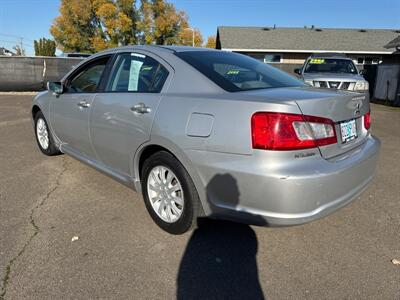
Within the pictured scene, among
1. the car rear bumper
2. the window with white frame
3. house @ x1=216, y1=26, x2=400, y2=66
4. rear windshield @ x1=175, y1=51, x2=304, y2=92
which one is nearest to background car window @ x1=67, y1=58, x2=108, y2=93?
rear windshield @ x1=175, y1=51, x2=304, y2=92

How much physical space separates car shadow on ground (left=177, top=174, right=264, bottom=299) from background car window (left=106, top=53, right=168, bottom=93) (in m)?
1.14

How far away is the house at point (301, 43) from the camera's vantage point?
97.2 ft

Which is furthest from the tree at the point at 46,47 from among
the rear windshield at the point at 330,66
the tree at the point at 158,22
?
the rear windshield at the point at 330,66

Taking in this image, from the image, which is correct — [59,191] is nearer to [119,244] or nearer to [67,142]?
[67,142]

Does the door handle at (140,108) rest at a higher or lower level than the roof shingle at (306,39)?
lower

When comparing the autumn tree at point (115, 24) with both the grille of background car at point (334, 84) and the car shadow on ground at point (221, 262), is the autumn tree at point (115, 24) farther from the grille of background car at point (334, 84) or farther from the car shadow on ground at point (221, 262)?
the car shadow on ground at point (221, 262)

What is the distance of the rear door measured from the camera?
10.7ft

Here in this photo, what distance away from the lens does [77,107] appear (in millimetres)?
4230

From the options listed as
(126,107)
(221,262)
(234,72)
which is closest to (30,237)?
(126,107)

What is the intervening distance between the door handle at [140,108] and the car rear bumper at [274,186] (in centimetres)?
69

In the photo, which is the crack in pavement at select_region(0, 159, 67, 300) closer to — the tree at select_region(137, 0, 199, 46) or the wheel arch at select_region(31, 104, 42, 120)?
the wheel arch at select_region(31, 104, 42, 120)

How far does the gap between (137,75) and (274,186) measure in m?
1.82

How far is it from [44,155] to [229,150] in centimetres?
413

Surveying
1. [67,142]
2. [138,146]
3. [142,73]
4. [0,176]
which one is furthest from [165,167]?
[0,176]
